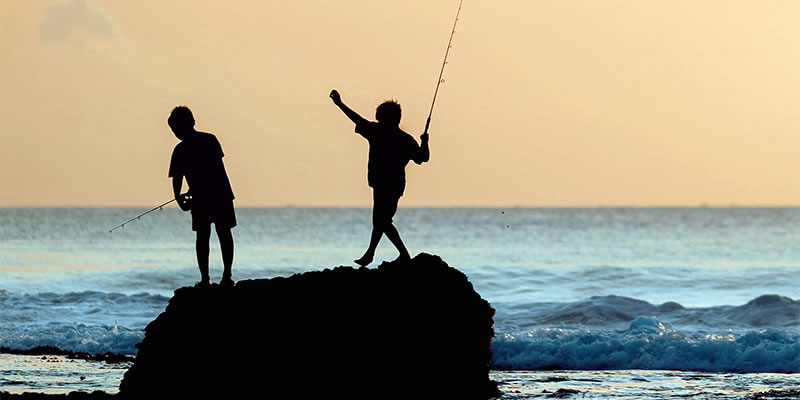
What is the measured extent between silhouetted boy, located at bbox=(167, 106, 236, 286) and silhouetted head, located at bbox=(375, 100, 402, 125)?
1446mm

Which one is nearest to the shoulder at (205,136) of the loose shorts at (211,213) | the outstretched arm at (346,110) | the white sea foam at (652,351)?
the loose shorts at (211,213)

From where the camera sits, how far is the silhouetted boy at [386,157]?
11148 mm

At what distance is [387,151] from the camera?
439 inches

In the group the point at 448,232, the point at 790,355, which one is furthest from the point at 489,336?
the point at 448,232

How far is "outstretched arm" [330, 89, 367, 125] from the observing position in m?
10.9

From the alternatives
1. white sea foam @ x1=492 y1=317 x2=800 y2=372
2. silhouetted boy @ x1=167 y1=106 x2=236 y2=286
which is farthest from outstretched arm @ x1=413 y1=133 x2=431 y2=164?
white sea foam @ x1=492 y1=317 x2=800 y2=372

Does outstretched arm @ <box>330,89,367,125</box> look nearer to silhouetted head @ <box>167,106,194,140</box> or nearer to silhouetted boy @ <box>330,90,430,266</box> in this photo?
silhouetted boy @ <box>330,90,430,266</box>

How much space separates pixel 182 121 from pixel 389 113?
1.81 metres

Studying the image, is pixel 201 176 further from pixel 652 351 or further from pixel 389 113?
pixel 652 351

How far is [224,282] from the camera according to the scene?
11.2 meters

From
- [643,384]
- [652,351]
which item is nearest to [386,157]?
[643,384]

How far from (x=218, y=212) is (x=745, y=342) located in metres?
9.48

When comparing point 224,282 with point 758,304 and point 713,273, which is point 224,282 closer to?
point 758,304

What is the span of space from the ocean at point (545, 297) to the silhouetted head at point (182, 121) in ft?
9.37
